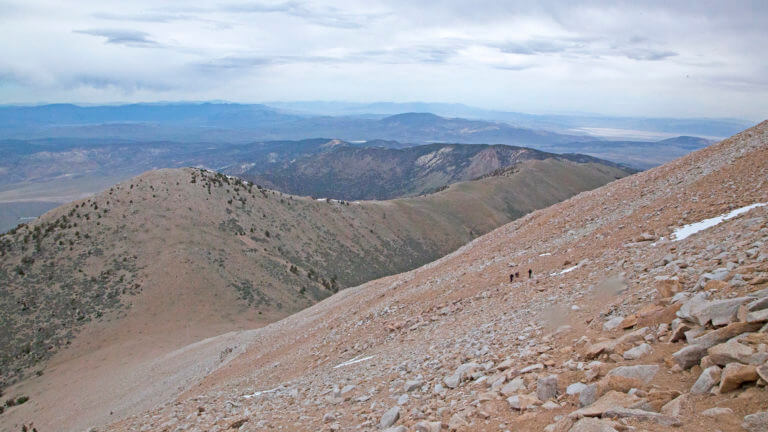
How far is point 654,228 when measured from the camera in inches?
541

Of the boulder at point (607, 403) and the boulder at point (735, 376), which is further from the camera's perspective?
the boulder at point (607, 403)

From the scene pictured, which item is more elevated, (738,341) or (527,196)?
(738,341)

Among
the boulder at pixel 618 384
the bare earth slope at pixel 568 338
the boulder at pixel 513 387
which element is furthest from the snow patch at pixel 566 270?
the boulder at pixel 618 384

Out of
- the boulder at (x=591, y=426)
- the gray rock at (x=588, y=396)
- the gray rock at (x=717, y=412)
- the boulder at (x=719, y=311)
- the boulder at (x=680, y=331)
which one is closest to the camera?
the gray rock at (x=717, y=412)

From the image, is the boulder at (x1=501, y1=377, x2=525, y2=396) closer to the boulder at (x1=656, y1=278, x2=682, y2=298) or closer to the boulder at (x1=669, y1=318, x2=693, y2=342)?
the boulder at (x1=669, y1=318, x2=693, y2=342)

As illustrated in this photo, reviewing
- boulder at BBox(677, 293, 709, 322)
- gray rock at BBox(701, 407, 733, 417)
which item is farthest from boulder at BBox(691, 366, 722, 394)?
boulder at BBox(677, 293, 709, 322)

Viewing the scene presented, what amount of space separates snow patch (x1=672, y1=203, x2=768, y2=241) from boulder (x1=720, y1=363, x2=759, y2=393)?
804 centimetres

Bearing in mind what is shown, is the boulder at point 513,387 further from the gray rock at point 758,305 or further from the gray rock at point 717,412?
the gray rock at point 758,305

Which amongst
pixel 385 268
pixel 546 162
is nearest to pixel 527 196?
pixel 546 162

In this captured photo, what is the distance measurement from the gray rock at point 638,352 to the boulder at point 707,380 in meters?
1.26

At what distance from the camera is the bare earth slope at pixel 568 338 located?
577 cm

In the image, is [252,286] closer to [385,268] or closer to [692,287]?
[385,268]

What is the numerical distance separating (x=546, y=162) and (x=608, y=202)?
16984cm

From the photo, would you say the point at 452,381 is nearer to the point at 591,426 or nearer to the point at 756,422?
the point at 591,426
